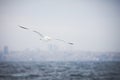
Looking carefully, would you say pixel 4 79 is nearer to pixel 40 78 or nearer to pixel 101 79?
pixel 40 78

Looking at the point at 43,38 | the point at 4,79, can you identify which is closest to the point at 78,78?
the point at 4,79

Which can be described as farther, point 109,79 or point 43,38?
point 109,79

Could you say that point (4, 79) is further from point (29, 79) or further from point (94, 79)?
point (94, 79)

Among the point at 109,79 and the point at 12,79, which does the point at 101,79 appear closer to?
the point at 109,79

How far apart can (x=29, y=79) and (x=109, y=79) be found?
26.6 ft

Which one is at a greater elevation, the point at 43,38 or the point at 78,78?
the point at 43,38

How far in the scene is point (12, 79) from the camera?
90.1 ft

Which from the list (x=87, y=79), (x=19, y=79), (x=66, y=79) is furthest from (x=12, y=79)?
(x=87, y=79)

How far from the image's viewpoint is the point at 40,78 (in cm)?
2838

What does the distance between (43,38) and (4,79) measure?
10.6m

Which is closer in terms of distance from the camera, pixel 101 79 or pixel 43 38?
pixel 43 38

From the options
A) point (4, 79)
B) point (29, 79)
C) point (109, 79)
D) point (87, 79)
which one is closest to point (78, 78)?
point (87, 79)

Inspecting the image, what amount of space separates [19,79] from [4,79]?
4.89ft

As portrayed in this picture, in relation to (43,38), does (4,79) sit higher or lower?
lower
